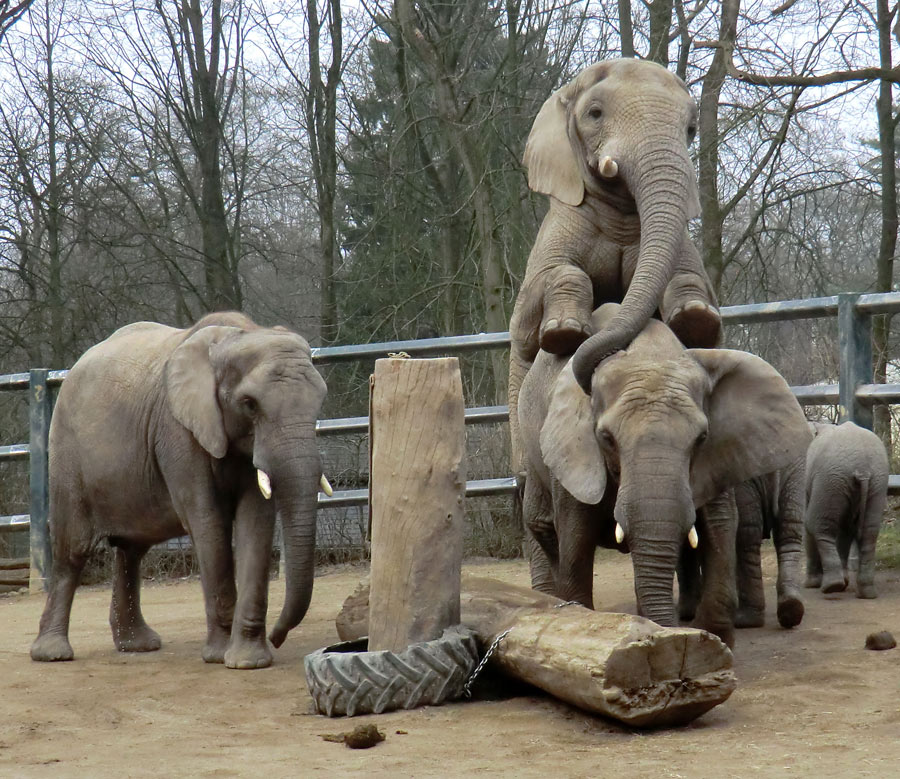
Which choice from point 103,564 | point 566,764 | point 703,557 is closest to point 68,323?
point 103,564

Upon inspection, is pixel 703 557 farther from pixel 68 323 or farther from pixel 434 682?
pixel 68 323

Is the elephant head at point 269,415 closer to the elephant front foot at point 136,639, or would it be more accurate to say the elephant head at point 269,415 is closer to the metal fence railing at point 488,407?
the elephant front foot at point 136,639

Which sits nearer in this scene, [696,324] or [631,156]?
[696,324]

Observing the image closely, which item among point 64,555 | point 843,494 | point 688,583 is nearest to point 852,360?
point 843,494

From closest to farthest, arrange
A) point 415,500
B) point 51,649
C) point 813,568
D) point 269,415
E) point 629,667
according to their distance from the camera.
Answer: point 629,667
point 415,500
point 269,415
point 51,649
point 813,568

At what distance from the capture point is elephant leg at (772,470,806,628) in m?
6.24

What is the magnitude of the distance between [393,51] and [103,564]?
8.38 meters

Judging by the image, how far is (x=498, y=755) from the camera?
397cm

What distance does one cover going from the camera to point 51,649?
21.4 ft

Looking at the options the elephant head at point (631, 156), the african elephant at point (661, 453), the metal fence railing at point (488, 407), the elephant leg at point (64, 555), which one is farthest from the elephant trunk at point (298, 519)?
the metal fence railing at point (488, 407)

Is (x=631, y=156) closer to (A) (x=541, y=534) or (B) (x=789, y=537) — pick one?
(A) (x=541, y=534)

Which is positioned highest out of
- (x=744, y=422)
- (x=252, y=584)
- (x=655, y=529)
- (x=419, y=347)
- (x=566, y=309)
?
(x=419, y=347)

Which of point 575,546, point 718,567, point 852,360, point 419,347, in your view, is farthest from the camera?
point 419,347

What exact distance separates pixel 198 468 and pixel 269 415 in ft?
1.78
